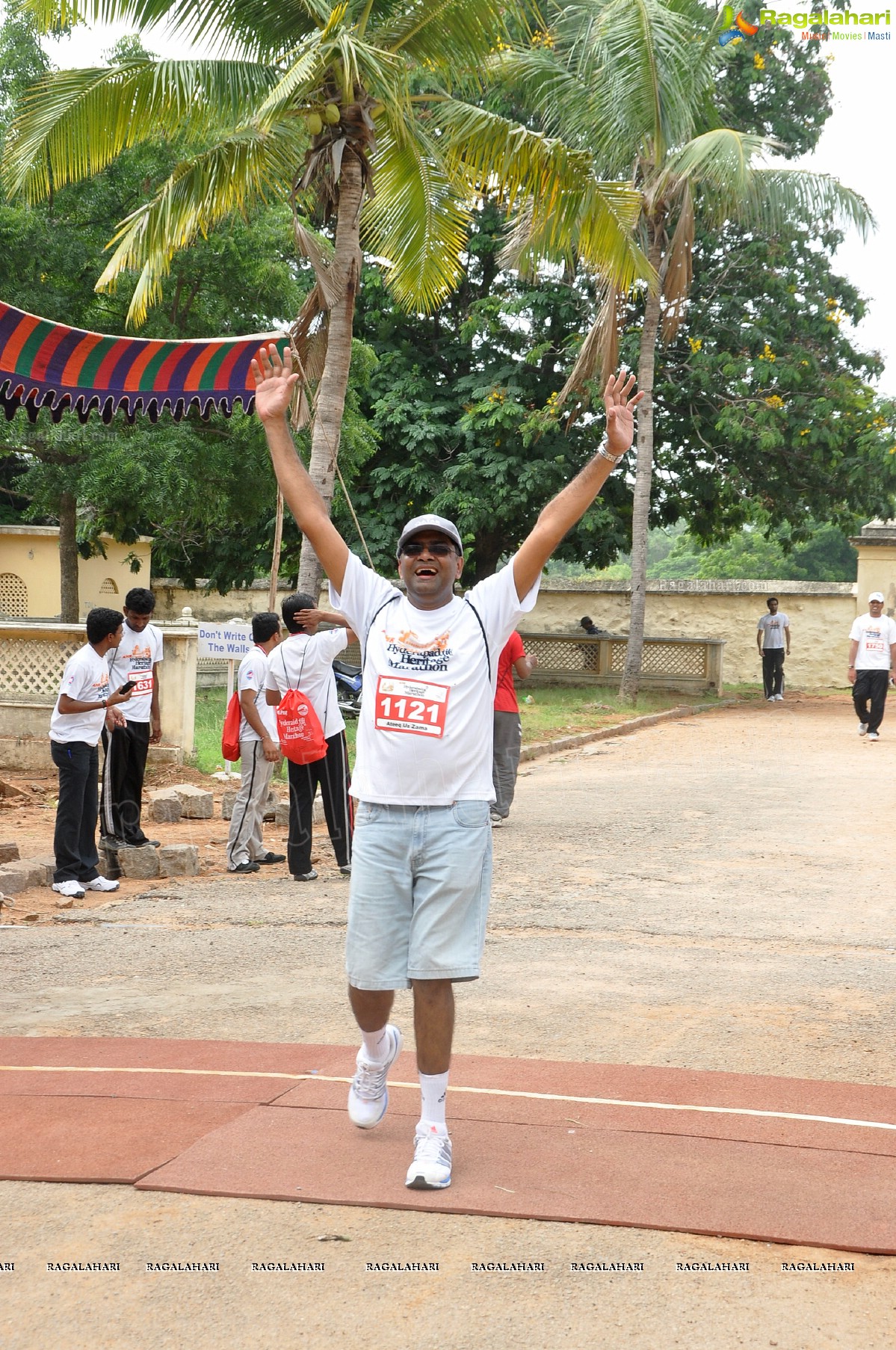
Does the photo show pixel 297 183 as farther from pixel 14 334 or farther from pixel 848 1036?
pixel 848 1036

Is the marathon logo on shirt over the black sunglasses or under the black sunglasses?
under

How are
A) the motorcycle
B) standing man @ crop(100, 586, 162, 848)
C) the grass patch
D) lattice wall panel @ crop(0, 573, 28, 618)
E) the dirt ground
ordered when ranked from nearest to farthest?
the dirt ground
standing man @ crop(100, 586, 162, 848)
the grass patch
the motorcycle
lattice wall panel @ crop(0, 573, 28, 618)

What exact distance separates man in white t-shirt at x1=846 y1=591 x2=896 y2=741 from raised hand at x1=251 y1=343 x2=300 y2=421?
13.7 m

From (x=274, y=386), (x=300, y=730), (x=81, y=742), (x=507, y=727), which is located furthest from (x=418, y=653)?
(x=507, y=727)

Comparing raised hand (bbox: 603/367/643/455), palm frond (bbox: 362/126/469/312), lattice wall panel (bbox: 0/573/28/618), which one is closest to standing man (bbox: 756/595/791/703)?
palm frond (bbox: 362/126/469/312)

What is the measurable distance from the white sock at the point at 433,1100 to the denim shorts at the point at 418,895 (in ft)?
0.92

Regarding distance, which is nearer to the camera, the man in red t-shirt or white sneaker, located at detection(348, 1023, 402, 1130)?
white sneaker, located at detection(348, 1023, 402, 1130)

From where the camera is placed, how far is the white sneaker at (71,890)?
8352mm

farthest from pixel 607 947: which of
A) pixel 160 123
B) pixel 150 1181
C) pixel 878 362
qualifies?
pixel 878 362

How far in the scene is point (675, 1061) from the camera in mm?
4926

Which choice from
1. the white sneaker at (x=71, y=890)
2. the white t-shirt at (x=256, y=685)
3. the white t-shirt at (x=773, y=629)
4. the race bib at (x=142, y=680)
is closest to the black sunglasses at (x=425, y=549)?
the white t-shirt at (x=256, y=685)

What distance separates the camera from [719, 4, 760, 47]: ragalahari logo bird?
20.0 meters

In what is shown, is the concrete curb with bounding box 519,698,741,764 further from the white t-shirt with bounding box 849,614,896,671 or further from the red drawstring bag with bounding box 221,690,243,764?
the red drawstring bag with bounding box 221,690,243,764

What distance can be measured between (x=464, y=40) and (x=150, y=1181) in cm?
1058
